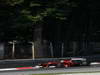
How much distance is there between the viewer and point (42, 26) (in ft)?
78.0

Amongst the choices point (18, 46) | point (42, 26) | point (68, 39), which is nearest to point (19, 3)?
point (42, 26)

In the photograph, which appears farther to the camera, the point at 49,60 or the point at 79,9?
the point at 79,9

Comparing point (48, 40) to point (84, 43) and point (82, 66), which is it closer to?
point (84, 43)

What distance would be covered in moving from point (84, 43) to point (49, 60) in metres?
9.15

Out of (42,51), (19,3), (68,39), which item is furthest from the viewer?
(68,39)

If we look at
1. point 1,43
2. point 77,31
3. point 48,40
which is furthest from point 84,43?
point 1,43

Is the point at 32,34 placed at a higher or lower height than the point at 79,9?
lower

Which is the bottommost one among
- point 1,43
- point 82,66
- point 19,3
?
point 82,66

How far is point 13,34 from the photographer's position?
24.9 m

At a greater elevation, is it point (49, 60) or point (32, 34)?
point (32, 34)

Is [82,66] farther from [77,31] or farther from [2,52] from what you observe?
[77,31]

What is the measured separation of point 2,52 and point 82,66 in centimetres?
765

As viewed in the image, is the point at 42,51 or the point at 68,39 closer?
the point at 42,51

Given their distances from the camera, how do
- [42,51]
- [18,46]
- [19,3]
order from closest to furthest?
[19,3] < [42,51] < [18,46]
